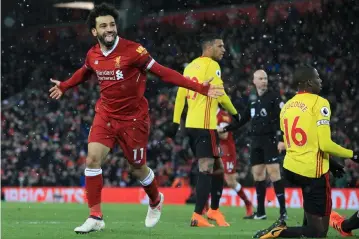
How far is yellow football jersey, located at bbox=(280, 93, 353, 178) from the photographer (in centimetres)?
689

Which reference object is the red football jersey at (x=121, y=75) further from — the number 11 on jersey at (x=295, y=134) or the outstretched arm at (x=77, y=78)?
the number 11 on jersey at (x=295, y=134)

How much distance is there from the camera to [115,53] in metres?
7.70

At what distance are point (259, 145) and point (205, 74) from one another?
238 centimetres

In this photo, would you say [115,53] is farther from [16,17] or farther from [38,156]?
[16,17]

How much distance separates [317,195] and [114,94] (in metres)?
2.18

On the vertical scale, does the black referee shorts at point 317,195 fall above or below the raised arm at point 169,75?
below

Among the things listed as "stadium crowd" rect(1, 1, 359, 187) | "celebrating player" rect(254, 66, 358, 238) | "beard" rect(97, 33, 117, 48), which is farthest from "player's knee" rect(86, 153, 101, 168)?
"stadium crowd" rect(1, 1, 359, 187)

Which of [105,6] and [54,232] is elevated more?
[105,6]

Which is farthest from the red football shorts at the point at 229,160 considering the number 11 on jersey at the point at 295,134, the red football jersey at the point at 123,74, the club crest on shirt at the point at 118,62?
the number 11 on jersey at the point at 295,134

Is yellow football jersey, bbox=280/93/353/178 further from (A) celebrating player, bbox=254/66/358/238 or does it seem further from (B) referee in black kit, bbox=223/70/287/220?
(B) referee in black kit, bbox=223/70/287/220

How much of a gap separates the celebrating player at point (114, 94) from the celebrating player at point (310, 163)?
882 millimetres

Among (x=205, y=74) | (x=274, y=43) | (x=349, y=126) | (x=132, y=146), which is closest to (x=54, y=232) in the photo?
(x=132, y=146)

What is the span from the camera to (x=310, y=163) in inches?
275

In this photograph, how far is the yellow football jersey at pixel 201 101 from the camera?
9688mm
